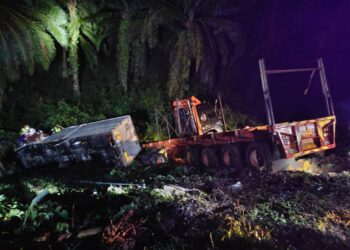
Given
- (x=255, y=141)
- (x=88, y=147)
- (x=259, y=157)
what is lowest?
(x=259, y=157)

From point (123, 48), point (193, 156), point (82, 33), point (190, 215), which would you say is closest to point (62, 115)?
point (82, 33)

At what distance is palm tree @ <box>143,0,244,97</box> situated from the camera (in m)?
13.2

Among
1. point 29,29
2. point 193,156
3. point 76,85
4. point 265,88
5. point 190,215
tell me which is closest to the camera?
point 190,215

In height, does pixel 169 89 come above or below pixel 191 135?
above

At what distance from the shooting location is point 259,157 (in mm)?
8102

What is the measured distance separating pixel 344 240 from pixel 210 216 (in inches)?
70.1

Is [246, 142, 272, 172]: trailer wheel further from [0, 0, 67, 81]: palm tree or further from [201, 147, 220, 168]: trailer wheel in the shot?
[0, 0, 67, 81]: palm tree

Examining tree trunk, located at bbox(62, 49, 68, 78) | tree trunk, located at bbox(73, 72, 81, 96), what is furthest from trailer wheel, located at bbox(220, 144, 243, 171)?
tree trunk, located at bbox(62, 49, 68, 78)

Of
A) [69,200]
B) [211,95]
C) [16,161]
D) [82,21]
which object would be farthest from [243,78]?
[69,200]

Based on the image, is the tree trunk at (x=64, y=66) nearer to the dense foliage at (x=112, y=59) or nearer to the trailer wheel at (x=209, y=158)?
the dense foliage at (x=112, y=59)

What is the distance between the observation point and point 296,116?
539 inches

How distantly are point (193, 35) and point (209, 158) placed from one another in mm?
6157

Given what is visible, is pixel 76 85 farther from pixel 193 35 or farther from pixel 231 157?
pixel 231 157

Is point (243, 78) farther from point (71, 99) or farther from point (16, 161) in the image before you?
point (16, 161)
